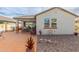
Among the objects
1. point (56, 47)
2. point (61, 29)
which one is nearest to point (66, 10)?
point (61, 29)

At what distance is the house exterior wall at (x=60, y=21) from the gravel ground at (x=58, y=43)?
0.08 metres

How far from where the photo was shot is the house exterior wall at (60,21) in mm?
3486

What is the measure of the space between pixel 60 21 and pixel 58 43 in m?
0.33

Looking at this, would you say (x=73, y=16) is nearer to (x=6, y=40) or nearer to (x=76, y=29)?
(x=76, y=29)

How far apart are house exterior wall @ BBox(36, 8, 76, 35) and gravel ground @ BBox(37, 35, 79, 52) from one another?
76 mm

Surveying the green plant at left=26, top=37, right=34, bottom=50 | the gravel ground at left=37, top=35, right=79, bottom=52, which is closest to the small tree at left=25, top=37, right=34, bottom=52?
the green plant at left=26, top=37, right=34, bottom=50

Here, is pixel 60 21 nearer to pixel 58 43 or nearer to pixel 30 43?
pixel 58 43

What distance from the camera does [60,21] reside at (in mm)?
3510

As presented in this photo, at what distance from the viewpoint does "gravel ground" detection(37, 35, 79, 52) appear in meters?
3.47

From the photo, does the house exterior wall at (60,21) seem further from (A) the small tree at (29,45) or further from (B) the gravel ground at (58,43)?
(A) the small tree at (29,45)

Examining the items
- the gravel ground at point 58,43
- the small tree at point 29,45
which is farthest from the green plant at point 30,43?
the gravel ground at point 58,43

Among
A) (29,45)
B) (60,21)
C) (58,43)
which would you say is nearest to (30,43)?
(29,45)
